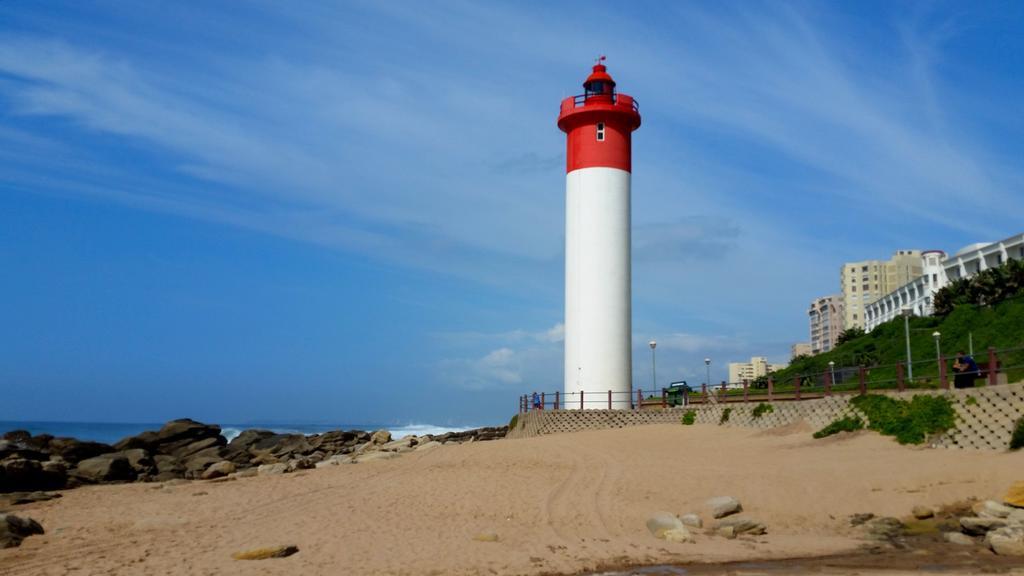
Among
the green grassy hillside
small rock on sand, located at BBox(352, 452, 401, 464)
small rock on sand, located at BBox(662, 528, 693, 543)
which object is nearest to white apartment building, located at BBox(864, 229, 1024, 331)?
the green grassy hillside

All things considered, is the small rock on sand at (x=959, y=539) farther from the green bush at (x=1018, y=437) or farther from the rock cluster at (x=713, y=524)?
the green bush at (x=1018, y=437)

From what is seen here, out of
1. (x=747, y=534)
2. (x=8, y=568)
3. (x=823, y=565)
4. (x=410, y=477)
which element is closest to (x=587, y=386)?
(x=410, y=477)

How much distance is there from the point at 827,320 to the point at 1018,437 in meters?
150

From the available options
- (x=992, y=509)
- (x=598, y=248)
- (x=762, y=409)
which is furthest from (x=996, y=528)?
(x=598, y=248)

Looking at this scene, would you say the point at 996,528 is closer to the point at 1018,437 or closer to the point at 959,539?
the point at 959,539

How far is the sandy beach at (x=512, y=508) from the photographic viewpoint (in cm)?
1241

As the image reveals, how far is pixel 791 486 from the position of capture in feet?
54.3

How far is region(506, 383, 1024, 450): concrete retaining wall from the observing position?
16.3 meters

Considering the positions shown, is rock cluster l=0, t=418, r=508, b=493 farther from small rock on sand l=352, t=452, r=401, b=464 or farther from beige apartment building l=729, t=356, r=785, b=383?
beige apartment building l=729, t=356, r=785, b=383

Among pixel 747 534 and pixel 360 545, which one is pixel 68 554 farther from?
pixel 747 534

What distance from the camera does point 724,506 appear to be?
50.0 feet

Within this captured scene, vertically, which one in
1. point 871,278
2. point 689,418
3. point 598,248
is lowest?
point 689,418

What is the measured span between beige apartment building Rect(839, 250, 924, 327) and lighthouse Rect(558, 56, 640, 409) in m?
124

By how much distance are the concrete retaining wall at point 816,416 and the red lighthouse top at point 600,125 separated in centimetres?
859
